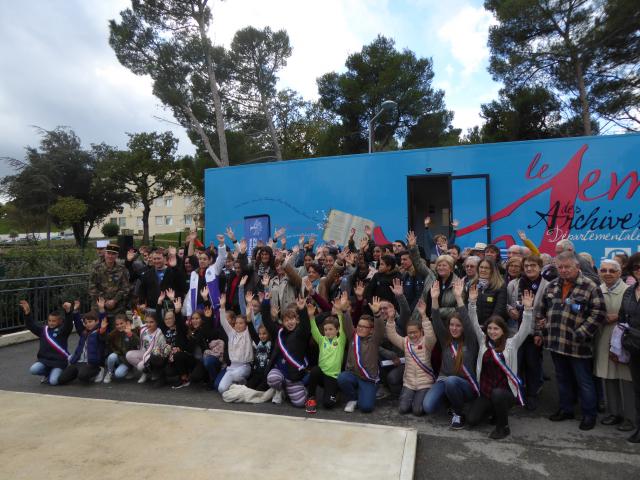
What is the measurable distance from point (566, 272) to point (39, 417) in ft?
16.3

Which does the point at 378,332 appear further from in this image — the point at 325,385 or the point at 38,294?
the point at 38,294

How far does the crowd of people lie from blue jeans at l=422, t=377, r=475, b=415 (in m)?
0.01

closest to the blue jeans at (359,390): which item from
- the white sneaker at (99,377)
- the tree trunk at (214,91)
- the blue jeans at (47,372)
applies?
the white sneaker at (99,377)

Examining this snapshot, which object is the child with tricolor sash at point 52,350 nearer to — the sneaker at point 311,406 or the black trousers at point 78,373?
the black trousers at point 78,373

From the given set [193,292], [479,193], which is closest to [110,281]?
[193,292]

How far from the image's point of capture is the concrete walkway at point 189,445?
3.08m

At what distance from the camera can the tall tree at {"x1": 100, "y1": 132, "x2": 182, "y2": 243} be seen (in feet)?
83.1

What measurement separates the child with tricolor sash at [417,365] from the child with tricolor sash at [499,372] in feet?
1.61

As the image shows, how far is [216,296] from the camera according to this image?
5977 millimetres

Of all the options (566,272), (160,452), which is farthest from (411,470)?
(566,272)

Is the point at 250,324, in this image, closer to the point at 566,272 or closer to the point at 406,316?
the point at 406,316

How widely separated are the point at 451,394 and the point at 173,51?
18999 millimetres

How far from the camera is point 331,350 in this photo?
4.64m

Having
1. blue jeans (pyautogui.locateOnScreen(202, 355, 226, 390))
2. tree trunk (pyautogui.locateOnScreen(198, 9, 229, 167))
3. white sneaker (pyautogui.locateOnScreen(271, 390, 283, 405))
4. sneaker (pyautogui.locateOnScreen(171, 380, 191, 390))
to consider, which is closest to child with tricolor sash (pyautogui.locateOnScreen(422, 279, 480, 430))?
white sneaker (pyautogui.locateOnScreen(271, 390, 283, 405))
